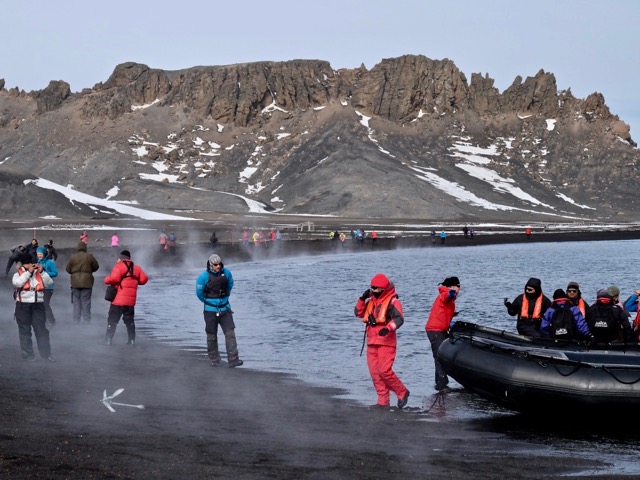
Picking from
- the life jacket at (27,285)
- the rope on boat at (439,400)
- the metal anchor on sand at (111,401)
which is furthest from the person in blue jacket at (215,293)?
the rope on boat at (439,400)

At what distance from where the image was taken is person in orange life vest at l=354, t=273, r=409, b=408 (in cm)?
1283

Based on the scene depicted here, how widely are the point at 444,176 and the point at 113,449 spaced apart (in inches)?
7329

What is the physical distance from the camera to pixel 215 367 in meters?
16.5

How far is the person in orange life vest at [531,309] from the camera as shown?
14.3 metres

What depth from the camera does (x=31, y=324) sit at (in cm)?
1578

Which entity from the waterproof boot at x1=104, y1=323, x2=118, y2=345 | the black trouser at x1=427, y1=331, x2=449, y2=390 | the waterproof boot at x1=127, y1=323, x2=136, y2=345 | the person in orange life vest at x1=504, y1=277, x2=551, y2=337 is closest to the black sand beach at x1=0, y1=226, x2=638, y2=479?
the black trouser at x1=427, y1=331, x2=449, y2=390

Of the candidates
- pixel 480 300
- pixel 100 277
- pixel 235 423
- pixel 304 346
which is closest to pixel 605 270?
pixel 480 300

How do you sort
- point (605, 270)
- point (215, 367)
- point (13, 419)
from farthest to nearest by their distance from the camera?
point (605, 270) < point (215, 367) < point (13, 419)

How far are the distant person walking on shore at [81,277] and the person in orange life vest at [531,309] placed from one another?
9861mm

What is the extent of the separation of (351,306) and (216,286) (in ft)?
54.8

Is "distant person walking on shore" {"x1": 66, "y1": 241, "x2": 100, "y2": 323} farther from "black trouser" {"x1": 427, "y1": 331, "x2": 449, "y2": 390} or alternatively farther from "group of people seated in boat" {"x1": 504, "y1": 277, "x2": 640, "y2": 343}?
"group of people seated in boat" {"x1": 504, "y1": 277, "x2": 640, "y2": 343}

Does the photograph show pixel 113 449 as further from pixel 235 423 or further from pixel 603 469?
pixel 603 469

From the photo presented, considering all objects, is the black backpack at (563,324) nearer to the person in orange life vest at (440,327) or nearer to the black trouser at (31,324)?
the person in orange life vest at (440,327)

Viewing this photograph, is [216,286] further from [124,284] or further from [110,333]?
[110,333]
